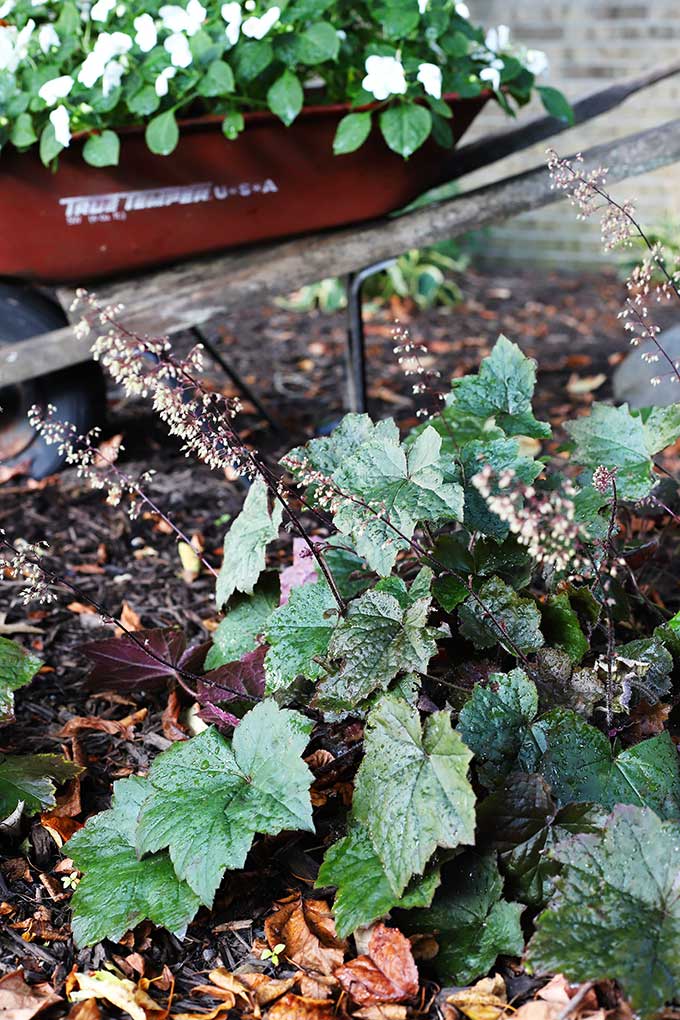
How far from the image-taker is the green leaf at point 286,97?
2314 millimetres

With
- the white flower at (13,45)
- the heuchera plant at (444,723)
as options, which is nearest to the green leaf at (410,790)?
the heuchera plant at (444,723)

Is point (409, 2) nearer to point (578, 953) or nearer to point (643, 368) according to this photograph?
point (643, 368)

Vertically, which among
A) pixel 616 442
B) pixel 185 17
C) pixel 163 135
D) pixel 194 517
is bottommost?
pixel 194 517

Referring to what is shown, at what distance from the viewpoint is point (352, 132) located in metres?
2.40

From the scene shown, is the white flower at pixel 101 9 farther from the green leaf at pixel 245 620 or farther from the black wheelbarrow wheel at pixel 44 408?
the green leaf at pixel 245 620

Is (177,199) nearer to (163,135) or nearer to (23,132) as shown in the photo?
(163,135)

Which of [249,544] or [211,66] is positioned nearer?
[249,544]

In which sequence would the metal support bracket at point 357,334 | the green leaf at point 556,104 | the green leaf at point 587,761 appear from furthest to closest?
1. the metal support bracket at point 357,334
2. the green leaf at point 556,104
3. the green leaf at point 587,761

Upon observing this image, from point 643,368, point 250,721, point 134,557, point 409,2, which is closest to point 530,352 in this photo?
point 643,368

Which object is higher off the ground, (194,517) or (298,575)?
(298,575)

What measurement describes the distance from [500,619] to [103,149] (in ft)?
4.82

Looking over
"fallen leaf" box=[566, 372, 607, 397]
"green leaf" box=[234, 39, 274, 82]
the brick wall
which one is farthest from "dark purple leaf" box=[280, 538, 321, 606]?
the brick wall

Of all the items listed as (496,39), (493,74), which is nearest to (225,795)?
(493,74)

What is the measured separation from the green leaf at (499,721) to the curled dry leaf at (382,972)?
22 centimetres
